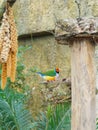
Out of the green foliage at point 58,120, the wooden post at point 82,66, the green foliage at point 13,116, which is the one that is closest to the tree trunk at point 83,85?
the wooden post at point 82,66

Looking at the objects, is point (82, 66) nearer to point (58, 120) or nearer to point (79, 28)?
point (79, 28)

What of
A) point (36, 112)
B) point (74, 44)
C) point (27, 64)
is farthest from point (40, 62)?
point (74, 44)

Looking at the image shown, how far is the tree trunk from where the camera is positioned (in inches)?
88.2

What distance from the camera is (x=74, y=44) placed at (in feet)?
7.63

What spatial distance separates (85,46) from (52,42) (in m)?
2.89

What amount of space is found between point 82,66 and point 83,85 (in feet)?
0.33

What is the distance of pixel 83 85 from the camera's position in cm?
226

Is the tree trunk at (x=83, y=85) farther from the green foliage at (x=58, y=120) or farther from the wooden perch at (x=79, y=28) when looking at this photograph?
the green foliage at (x=58, y=120)

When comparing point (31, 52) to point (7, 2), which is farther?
point (31, 52)

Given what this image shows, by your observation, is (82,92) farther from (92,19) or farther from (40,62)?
(40,62)

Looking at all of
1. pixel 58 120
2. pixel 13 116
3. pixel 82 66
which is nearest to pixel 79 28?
pixel 82 66

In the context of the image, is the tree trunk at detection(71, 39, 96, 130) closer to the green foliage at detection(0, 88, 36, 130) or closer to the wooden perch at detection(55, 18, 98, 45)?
the wooden perch at detection(55, 18, 98, 45)

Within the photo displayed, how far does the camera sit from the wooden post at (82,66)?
7.27 feet

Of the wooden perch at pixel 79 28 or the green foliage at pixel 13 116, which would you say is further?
the green foliage at pixel 13 116
